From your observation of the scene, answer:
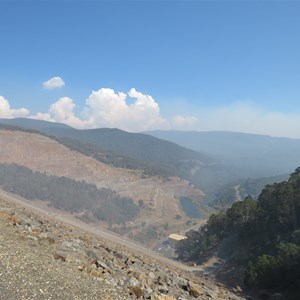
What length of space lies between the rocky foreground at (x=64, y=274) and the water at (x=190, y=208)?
124 meters

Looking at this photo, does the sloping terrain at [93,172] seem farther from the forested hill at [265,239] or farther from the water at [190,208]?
the forested hill at [265,239]

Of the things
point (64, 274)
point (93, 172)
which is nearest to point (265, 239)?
point (64, 274)

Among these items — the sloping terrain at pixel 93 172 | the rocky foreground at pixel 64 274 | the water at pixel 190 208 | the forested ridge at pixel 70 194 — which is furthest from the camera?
the water at pixel 190 208

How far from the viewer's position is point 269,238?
44188 millimetres

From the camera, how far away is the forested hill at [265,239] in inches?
1120

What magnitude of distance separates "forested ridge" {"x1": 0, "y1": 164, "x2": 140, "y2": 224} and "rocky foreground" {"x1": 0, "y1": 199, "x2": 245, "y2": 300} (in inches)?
3790

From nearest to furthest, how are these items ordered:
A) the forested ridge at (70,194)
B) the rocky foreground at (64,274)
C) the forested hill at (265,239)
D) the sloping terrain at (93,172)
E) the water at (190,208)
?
the rocky foreground at (64,274) → the forested hill at (265,239) → the forested ridge at (70,194) → the sloping terrain at (93,172) → the water at (190,208)

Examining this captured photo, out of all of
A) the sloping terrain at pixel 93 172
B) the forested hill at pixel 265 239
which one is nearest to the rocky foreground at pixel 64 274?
the forested hill at pixel 265 239

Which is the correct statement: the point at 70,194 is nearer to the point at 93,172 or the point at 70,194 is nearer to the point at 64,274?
the point at 93,172

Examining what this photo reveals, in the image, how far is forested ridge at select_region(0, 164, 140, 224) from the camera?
117688 mm

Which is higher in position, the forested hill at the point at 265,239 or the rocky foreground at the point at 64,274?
the rocky foreground at the point at 64,274

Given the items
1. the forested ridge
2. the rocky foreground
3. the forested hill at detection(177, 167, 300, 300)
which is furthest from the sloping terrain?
the rocky foreground

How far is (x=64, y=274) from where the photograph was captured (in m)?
13.5

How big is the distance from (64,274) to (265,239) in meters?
35.3
